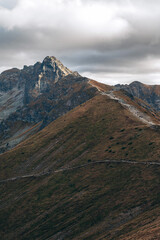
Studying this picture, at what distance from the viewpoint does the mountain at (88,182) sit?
235ft

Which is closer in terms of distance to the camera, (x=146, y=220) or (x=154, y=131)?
(x=146, y=220)

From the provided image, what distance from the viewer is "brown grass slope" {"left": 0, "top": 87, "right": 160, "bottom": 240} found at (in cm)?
7125

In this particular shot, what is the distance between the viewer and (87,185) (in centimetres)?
9819

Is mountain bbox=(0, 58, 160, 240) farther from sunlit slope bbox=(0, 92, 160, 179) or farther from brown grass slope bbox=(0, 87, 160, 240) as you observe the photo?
sunlit slope bbox=(0, 92, 160, 179)

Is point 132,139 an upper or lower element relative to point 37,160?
upper

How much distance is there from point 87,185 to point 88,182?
6.10 ft

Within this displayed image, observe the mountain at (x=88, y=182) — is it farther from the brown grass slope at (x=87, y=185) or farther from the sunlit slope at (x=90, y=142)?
the sunlit slope at (x=90, y=142)

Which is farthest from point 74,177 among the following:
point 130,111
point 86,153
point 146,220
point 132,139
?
point 130,111

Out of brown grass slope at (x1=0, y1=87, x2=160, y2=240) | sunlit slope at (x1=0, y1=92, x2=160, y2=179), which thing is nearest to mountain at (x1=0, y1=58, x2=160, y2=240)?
brown grass slope at (x1=0, y1=87, x2=160, y2=240)

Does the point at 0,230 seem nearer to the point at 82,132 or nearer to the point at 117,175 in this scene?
the point at 117,175

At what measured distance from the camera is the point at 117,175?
309ft

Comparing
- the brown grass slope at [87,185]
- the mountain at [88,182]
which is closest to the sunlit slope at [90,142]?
the brown grass slope at [87,185]

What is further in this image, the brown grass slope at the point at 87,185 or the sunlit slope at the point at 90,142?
the sunlit slope at the point at 90,142

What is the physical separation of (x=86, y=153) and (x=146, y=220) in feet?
225
